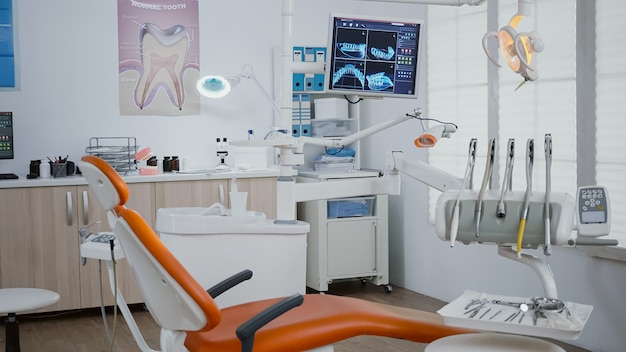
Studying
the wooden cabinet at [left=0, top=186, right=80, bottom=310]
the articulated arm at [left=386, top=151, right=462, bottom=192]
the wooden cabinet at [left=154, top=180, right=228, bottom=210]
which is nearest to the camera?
the articulated arm at [left=386, top=151, right=462, bottom=192]

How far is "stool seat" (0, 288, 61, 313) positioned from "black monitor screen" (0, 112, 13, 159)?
1.52 m

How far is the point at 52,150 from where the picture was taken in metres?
5.54

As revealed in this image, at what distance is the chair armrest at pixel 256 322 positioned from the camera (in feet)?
9.29

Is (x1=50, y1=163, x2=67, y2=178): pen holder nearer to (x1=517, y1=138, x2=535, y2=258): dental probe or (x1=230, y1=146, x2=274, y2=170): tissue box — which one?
(x1=230, y1=146, x2=274, y2=170): tissue box

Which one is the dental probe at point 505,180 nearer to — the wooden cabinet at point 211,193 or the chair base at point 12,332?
the chair base at point 12,332

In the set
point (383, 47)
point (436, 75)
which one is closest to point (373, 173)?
point (436, 75)

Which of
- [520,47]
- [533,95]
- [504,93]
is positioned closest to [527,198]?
[520,47]

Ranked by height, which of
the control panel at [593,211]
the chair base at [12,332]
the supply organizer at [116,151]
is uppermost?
the supply organizer at [116,151]

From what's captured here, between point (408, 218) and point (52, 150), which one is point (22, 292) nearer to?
point (52, 150)

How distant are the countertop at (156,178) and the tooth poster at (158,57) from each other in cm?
56

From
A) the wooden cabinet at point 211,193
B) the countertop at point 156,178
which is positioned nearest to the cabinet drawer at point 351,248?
the wooden cabinet at point 211,193

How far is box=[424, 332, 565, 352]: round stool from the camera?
265 cm

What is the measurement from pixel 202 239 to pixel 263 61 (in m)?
2.73

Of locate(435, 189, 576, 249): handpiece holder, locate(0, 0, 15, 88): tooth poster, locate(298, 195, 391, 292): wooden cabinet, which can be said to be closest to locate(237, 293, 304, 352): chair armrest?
locate(435, 189, 576, 249): handpiece holder
